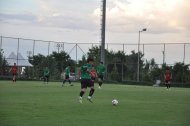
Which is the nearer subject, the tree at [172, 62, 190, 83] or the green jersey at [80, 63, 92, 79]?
the green jersey at [80, 63, 92, 79]

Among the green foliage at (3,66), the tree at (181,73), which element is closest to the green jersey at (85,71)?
the tree at (181,73)

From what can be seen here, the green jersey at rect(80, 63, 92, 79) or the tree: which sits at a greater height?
the tree

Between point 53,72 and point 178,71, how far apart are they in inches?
682

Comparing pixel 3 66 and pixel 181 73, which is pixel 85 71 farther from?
pixel 3 66

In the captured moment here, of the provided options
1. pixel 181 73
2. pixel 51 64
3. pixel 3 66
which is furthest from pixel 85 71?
pixel 51 64

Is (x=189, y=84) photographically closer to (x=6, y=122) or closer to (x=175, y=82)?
(x=175, y=82)

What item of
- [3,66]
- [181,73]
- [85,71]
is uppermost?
[3,66]

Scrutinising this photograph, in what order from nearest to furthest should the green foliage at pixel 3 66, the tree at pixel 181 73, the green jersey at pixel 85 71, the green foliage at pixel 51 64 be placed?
1. the green jersey at pixel 85 71
2. the tree at pixel 181 73
3. the green foliage at pixel 3 66
4. the green foliage at pixel 51 64

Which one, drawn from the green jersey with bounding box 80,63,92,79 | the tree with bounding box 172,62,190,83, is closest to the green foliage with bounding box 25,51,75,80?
the tree with bounding box 172,62,190,83

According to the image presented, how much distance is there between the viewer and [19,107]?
1778 cm

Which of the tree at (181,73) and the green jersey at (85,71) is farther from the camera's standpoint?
the tree at (181,73)

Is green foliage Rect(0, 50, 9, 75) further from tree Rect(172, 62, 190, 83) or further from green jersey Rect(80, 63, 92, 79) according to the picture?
green jersey Rect(80, 63, 92, 79)

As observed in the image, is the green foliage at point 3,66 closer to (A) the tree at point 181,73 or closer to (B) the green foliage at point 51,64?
(B) the green foliage at point 51,64

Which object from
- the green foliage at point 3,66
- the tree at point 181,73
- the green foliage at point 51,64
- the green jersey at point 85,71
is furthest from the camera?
the green foliage at point 51,64
